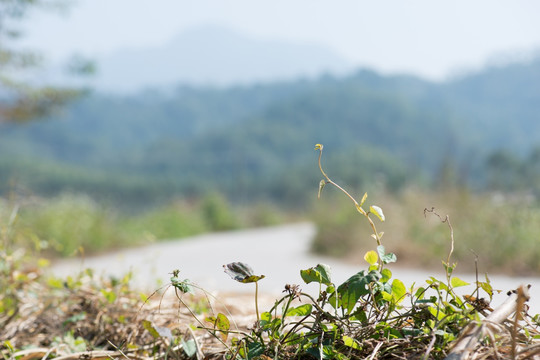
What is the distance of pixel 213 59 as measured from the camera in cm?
6662

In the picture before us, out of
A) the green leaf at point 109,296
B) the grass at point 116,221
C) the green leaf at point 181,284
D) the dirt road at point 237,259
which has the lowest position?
the grass at point 116,221

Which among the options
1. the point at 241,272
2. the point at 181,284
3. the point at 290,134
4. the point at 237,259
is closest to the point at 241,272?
the point at 241,272

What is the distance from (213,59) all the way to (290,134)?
3665cm

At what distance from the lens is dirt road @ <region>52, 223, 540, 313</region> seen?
201 inches

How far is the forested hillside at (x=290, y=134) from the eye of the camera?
22.3 metres

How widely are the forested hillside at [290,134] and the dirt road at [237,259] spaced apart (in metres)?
9.59

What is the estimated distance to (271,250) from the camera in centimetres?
831

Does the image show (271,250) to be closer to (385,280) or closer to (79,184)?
(385,280)

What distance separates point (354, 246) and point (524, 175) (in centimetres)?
1402

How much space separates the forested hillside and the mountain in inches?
743

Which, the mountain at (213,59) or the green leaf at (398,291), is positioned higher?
the green leaf at (398,291)

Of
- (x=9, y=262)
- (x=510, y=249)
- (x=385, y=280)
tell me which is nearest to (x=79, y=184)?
(x=510, y=249)

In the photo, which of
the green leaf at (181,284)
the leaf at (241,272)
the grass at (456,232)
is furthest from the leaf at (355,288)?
the grass at (456,232)

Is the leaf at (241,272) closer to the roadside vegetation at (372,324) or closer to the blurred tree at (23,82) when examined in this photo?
the roadside vegetation at (372,324)
